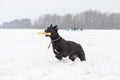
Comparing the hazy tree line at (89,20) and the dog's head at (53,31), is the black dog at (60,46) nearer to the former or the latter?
the dog's head at (53,31)

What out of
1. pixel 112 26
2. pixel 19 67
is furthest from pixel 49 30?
pixel 112 26

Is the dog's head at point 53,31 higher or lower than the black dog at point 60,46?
higher

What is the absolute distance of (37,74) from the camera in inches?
300

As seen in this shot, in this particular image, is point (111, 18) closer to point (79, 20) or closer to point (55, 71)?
point (79, 20)

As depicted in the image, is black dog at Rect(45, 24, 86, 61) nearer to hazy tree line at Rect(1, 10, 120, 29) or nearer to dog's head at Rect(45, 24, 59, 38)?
dog's head at Rect(45, 24, 59, 38)

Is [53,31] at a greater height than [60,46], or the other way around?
[53,31]

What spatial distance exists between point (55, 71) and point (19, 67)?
1.34 meters

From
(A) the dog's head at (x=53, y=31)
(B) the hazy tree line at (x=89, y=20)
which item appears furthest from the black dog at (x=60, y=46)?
(B) the hazy tree line at (x=89, y=20)

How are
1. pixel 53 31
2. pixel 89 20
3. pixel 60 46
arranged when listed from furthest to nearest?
1. pixel 89 20
2. pixel 53 31
3. pixel 60 46

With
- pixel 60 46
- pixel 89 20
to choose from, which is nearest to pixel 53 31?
pixel 60 46

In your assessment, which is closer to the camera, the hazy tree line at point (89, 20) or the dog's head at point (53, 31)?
the dog's head at point (53, 31)

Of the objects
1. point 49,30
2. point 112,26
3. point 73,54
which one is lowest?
point 112,26

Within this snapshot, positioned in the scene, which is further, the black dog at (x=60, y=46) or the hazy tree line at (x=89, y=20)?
the hazy tree line at (x=89, y=20)

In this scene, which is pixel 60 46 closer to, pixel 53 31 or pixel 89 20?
pixel 53 31
